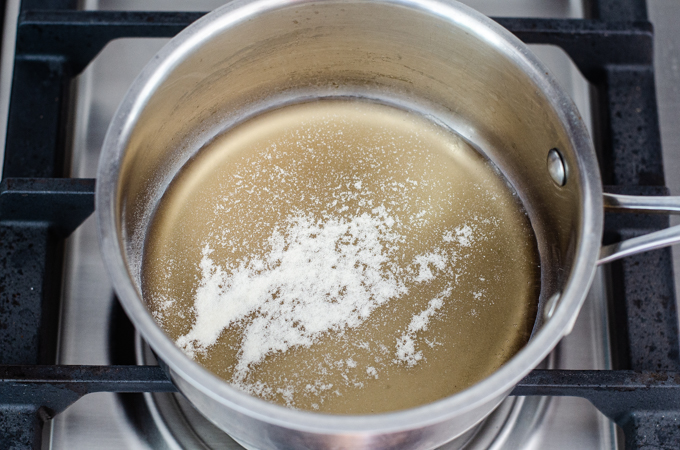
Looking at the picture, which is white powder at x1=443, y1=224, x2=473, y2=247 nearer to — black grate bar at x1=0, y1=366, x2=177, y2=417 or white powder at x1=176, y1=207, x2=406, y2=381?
white powder at x1=176, y1=207, x2=406, y2=381

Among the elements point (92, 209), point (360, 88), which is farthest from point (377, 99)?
point (92, 209)

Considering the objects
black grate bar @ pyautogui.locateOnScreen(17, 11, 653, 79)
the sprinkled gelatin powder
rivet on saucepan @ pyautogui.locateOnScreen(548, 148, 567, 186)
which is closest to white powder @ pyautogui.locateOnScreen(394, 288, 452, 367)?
the sprinkled gelatin powder

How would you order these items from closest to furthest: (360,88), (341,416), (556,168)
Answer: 1. (341,416)
2. (556,168)
3. (360,88)

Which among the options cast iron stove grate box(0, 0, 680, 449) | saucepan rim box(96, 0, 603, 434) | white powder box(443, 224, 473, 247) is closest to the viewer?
saucepan rim box(96, 0, 603, 434)

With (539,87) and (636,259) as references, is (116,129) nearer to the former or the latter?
(539,87)

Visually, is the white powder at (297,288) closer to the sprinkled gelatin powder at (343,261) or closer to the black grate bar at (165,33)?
the sprinkled gelatin powder at (343,261)

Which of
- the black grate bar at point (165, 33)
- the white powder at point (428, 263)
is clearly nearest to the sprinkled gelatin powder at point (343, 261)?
the white powder at point (428, 263)

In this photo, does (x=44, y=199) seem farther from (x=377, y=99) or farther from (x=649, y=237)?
(x=649, y=237)
